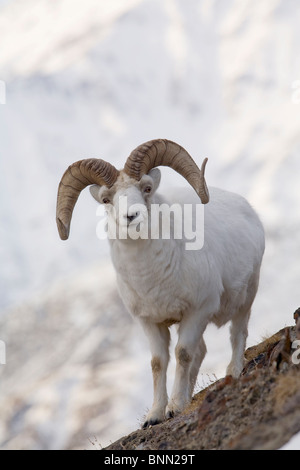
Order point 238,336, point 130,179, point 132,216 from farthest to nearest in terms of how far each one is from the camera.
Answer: point 238,336 → point 130,179 → point 132,216

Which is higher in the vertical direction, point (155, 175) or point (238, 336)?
point (155, 175)

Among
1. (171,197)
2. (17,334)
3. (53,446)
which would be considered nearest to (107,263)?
(17,334)

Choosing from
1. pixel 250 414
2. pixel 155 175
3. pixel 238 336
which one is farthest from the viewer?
pixel 238 336

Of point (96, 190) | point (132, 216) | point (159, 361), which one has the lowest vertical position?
point (159, 361)

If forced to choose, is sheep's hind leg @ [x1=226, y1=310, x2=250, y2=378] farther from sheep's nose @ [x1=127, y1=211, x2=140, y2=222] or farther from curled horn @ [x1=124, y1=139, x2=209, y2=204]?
sheep's nose @ [x1=127, y1=211, x2=140, y2=222]

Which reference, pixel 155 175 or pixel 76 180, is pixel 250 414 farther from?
pixel 76 180

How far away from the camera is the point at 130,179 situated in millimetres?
12117

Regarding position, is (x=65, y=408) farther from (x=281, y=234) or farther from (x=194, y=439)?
(x=194, y=439)

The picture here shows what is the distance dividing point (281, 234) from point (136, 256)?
499 feet

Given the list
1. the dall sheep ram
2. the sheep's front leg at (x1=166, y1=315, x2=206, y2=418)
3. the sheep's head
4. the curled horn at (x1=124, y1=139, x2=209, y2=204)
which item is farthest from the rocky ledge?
the curled horn at (x1=124, y1=139, x2=209, y2=204)

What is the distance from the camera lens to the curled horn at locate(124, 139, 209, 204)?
40.0ft

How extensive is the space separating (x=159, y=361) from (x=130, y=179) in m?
2.75

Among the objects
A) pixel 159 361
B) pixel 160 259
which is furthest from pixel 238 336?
pixel 160 259

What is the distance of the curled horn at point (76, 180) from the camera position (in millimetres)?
12125
